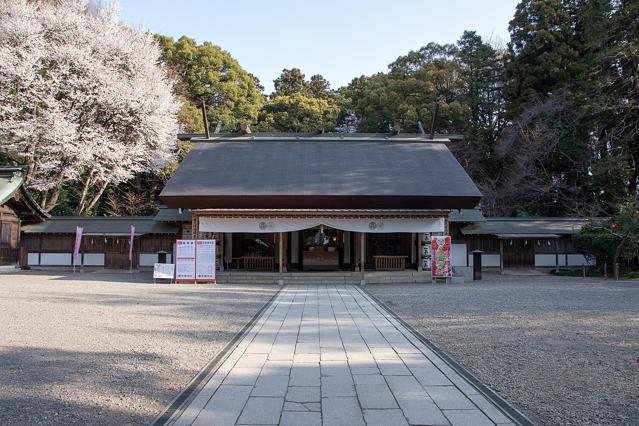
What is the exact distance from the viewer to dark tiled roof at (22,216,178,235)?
18984mm

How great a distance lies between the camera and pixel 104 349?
5.58m

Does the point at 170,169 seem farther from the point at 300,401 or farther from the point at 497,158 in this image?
the point at 300,401

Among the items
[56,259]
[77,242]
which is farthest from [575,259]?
[56,259]

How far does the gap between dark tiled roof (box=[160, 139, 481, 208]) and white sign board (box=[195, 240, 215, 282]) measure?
53.2 inches

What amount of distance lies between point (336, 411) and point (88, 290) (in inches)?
408

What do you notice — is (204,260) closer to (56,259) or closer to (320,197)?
(320,197)

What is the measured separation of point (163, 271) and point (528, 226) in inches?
576

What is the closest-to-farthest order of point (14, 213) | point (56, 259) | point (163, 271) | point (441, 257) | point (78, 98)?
point (163, 271) → point (441, 257) → point (14, 213) → point (56, 259) → point (78, 98)

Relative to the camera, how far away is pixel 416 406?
373cm

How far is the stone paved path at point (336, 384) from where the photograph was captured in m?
3.50

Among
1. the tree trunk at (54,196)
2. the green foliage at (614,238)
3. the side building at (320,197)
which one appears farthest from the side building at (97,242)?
the green foliage at (614,238)

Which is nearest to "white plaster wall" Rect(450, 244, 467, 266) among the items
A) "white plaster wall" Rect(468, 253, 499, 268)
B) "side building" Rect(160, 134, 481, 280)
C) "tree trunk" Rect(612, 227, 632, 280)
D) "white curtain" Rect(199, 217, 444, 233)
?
Result: "white plaster wall" Rect(468, 253, 499, 268)

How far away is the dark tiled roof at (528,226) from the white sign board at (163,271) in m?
11.6

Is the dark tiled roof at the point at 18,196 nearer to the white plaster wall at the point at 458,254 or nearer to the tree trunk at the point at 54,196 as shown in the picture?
the tree trunk at the point at 54,196
